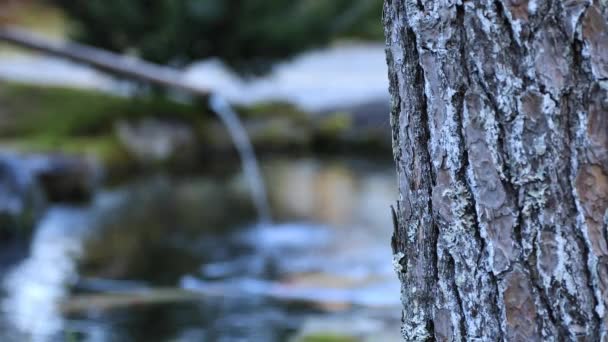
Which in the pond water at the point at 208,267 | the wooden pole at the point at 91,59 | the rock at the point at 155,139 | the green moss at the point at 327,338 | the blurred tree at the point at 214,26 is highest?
the blurred tree at the point at 214,26

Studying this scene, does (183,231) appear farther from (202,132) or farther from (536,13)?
(536,13)

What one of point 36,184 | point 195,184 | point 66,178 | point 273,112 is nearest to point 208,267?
point 36,184

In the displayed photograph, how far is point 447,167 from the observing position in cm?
102

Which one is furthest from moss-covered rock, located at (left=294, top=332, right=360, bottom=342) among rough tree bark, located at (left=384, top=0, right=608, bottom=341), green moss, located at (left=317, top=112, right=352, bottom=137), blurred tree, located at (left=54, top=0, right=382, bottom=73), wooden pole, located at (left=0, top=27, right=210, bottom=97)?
green moss, located at (left=317, top=112, right=352, bottom=137)

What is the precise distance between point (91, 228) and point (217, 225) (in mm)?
803

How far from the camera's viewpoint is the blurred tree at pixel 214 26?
7699mm

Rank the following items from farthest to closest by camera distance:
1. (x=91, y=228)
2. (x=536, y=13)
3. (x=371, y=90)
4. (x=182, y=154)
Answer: (x=371, y=90) < (x=182, y=154) < (x=91, y=228) < (x=536, y=13)

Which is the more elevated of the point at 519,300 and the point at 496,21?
the point at 496,21

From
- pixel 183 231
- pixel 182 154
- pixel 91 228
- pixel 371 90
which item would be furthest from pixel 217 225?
pixel 371 90

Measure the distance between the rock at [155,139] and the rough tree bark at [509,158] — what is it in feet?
22.4

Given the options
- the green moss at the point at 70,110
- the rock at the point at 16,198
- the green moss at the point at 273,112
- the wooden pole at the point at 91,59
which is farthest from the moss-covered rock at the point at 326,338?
the green moss at the point at 273,112

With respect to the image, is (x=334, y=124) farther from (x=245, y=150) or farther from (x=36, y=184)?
(x=36, y=184)

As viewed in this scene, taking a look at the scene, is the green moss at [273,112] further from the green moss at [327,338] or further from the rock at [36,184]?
the green moss at [327,338]

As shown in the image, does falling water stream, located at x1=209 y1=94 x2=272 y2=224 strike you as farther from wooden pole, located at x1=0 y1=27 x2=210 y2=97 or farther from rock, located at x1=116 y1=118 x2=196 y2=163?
wooden pole, located at x1=0 y1=27 x2=210 y2=97
